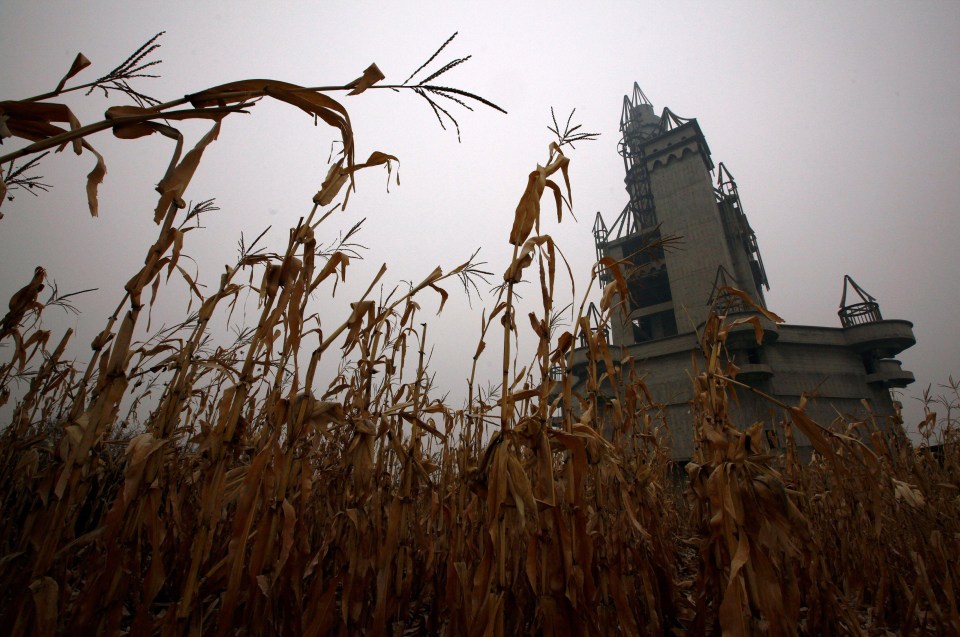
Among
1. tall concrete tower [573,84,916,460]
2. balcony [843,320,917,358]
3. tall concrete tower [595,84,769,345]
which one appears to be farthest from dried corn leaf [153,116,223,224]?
balcony [843,320,917,358]

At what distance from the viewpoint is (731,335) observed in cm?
1792

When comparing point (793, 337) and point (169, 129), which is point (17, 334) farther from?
point (793, 337)

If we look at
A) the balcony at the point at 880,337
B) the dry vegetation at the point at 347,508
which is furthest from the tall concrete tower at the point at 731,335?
the dry vegetation at the point at 347,508

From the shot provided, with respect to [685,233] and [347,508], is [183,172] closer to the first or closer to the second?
[347,508]

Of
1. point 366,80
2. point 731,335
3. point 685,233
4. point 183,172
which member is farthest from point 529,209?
point 685,233

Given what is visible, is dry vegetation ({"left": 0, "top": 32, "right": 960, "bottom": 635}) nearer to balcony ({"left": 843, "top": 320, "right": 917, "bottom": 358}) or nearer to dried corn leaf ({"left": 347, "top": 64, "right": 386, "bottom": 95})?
dried corn leaf ({"left": 347, "top": 64, "right": 386, "bottom": 95})

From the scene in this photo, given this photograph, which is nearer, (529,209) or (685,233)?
(529,209)

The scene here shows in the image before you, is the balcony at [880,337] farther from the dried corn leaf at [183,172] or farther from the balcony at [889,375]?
the dried corn leaf at [183,172]

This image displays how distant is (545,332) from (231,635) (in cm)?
162

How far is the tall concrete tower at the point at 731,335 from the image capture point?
57.6 ft

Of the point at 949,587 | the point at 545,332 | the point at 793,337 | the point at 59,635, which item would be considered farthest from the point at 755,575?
the point at 793,337

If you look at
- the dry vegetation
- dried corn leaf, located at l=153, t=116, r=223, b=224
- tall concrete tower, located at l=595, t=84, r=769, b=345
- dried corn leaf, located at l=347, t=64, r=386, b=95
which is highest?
tall concrete tower, located at l=595, t=84, r=769, b=345

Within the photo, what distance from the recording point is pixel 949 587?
202 cm

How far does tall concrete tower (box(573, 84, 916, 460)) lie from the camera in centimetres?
1756
